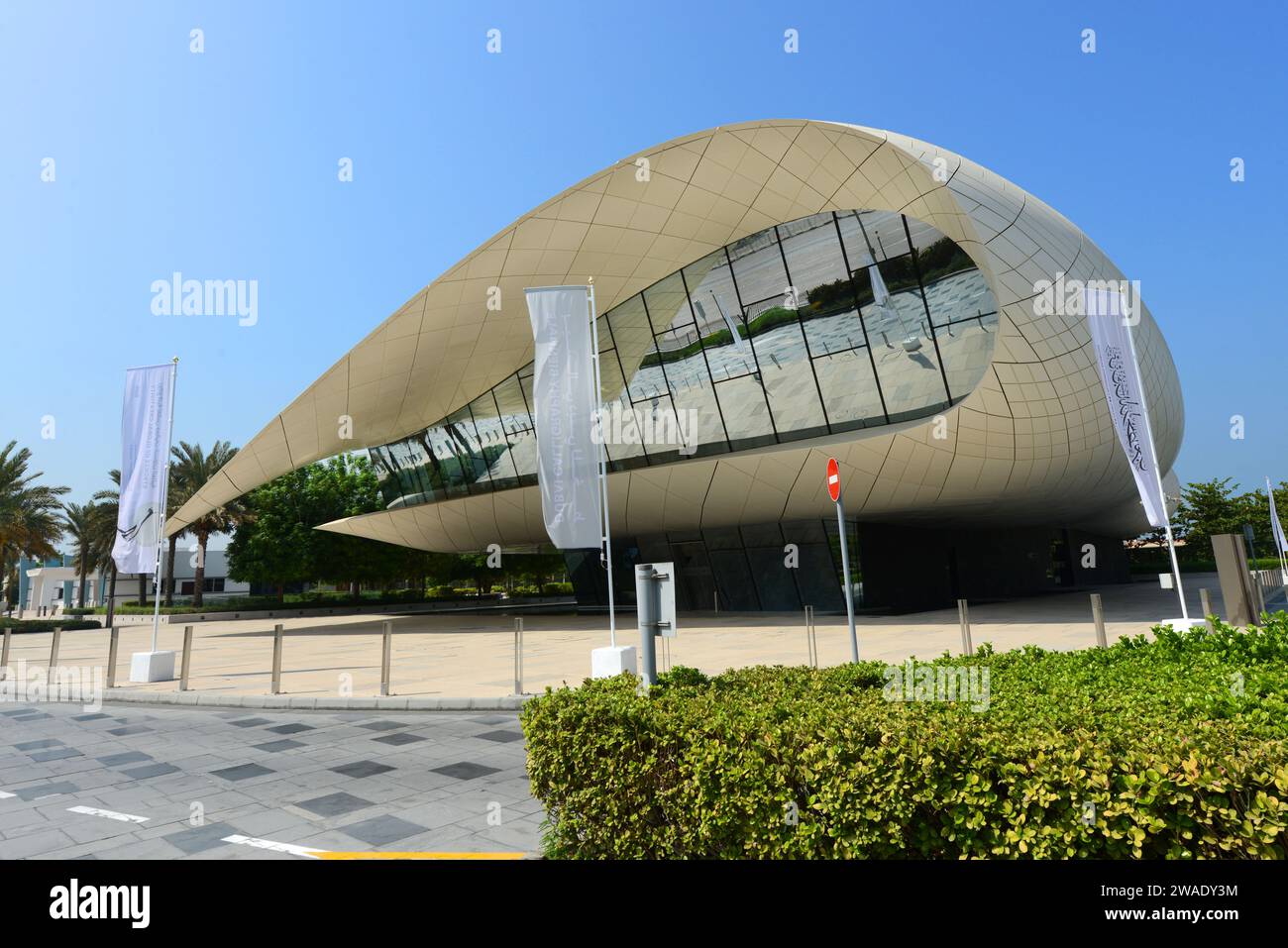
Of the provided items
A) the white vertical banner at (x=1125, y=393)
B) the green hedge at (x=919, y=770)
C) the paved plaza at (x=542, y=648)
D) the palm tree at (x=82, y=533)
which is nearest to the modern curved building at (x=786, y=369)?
the paved plaza at (x=542, y=648)

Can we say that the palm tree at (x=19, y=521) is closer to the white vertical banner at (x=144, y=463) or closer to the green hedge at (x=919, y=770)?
the white vertical banner at (x=144, y=463)

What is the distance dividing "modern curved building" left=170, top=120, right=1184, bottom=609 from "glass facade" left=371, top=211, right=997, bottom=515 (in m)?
0.06

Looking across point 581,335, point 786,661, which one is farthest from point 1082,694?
point 581,335

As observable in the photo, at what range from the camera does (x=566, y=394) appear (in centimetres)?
1266

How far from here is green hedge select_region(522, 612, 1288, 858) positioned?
8.02ft

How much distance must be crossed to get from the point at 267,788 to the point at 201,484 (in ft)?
165

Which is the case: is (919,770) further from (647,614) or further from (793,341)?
(793,341)

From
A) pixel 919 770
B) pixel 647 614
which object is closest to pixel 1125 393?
pixel 647 614

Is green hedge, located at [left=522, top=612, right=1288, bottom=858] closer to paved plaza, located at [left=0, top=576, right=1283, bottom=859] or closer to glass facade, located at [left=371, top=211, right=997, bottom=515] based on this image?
paved plaza, located at [left=0, top=576, right=1283, bottom=859]

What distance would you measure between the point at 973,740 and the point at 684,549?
2562cm

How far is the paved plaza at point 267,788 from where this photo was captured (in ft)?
14.9

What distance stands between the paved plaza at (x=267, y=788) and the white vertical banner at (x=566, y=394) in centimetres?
468

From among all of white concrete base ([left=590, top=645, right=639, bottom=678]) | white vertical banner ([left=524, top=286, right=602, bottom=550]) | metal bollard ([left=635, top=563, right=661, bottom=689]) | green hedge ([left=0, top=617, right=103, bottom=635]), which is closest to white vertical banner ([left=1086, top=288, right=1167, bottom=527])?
white vertical banner ([left=524, top=286, right=602, bottom=550])
